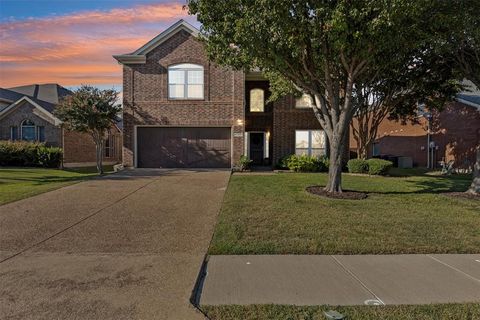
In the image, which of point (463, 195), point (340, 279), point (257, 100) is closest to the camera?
point (340, 279)

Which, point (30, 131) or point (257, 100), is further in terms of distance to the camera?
point (30, 131)

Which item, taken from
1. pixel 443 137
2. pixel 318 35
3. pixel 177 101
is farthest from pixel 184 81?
pixel 443 137

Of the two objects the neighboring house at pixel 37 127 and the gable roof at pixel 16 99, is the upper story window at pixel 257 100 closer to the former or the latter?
the neighboring house at pixel 37 127

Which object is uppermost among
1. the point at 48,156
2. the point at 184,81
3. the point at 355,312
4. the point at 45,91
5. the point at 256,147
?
the point at 45,91

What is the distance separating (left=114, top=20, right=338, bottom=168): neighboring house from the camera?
802 inches

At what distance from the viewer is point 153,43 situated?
20.3 m

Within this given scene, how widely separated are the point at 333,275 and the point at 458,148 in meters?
25.8

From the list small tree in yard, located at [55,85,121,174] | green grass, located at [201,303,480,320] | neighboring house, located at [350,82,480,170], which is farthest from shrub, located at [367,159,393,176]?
green grass, located at [201,303,480,320]

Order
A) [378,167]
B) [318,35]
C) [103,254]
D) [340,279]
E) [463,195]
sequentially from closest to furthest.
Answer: [340,279]
[103,254]
[318,35]
[463,195]
[378,167]

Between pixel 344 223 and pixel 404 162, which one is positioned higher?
pixel 404 162

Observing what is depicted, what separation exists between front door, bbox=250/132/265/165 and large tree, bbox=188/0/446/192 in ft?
37.1

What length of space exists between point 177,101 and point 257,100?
204 inches

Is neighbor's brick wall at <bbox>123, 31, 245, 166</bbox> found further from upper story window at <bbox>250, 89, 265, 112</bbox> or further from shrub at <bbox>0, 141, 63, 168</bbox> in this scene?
shrub at <bbox>0, 141, 63, 168</bbox>

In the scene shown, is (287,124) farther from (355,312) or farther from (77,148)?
(355,312)
